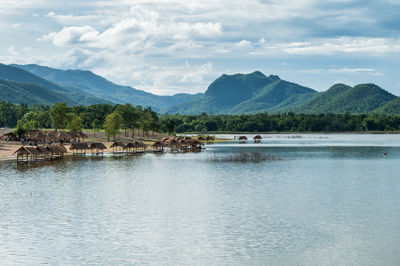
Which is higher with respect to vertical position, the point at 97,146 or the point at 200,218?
the point at 97,146

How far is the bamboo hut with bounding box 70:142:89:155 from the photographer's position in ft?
322

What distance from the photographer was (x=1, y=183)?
52.8 meters

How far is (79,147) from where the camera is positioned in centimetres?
9856

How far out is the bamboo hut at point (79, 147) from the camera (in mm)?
98250

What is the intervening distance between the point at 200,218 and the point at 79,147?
70344 millimetres

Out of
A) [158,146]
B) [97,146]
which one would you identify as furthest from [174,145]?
[97,146]

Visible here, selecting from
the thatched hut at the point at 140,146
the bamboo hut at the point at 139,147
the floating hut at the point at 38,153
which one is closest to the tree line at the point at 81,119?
the thatched hut at the point at 140,146

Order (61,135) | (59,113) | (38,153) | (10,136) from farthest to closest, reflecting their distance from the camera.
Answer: (59,113), (61,135), (10,136), (38,153)

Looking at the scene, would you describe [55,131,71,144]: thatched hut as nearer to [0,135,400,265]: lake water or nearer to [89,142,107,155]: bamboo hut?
[89,142,107,155]: bamboo hut

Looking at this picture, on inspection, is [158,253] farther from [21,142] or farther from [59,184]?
[21,142]

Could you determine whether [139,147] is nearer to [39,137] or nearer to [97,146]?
[97,146]

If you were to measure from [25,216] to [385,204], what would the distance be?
103 ft

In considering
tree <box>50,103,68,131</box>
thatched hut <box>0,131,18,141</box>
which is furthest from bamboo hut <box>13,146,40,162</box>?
tree <box>50,103,68,131</box>

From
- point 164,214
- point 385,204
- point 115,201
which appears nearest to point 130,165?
point 115,201
